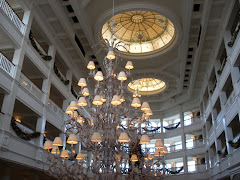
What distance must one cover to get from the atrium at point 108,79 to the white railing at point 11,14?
0.13 ft

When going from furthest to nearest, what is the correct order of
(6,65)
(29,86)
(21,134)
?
(29,86)
(21,134)
(6,65)

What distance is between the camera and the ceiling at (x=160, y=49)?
12.3 m

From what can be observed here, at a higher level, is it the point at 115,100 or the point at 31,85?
the point at 31,85

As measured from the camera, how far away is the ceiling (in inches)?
483

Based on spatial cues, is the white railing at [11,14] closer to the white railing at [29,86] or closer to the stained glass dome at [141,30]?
the white railing at [29,86]

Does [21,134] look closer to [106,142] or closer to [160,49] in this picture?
[106,142]

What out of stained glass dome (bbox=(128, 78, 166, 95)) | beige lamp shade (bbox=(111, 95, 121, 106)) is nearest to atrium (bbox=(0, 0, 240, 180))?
beige lamp shade (bbox=(111, 95, 121, 106))

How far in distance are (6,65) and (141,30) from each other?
8.93 m

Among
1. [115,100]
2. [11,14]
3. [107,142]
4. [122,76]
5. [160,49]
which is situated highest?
[160,49]

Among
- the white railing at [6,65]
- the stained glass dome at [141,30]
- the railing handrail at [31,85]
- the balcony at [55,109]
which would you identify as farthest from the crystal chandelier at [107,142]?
the stained glass dome at [141,30]

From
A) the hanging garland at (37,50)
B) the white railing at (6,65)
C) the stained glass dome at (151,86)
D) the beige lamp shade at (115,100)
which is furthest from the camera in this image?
the stained glass dome at (151,86)

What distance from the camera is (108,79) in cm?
735

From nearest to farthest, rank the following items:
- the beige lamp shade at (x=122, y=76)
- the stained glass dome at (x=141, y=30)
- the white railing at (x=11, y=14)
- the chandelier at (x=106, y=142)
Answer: the chandelier at (x=106, y=142), the beige lamp shade at (x=122, y=76), the white railing at (x=11, y=14), the stained glass dome at (x=141, y=30)

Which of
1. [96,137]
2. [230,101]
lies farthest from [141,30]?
[96,137]
